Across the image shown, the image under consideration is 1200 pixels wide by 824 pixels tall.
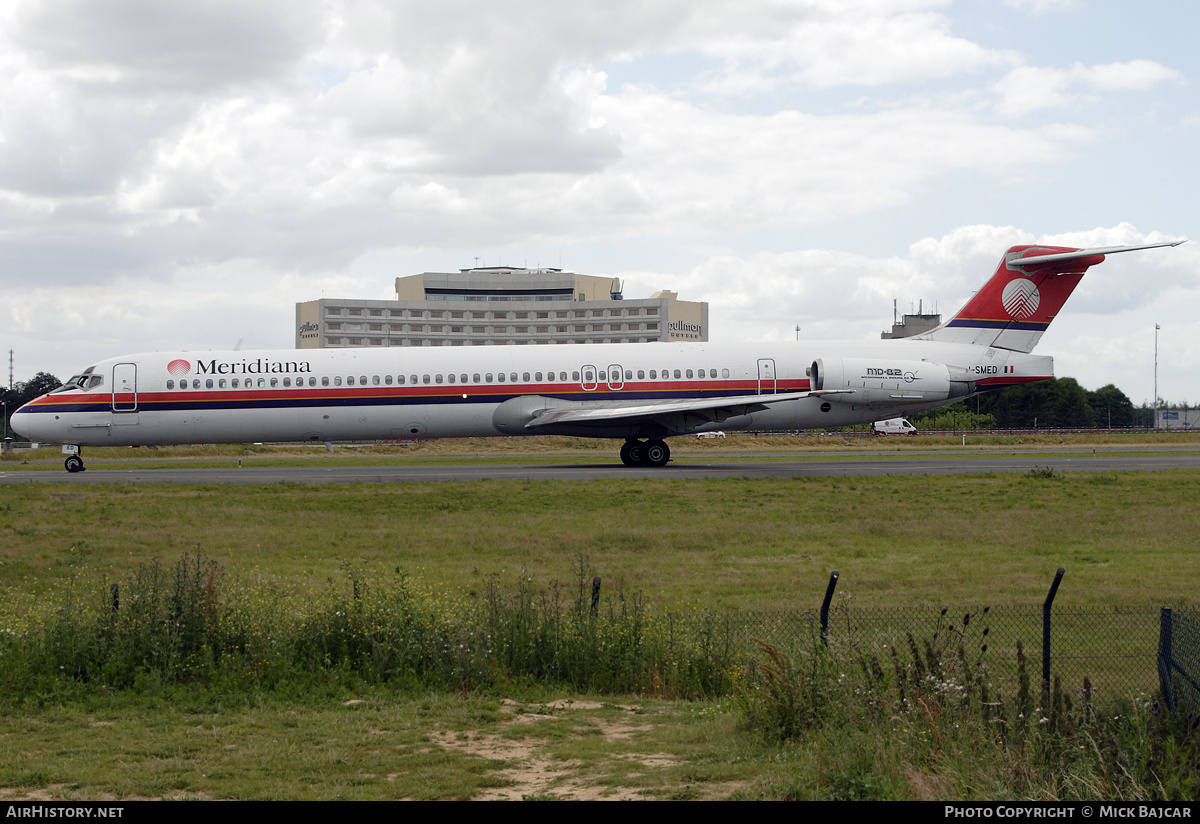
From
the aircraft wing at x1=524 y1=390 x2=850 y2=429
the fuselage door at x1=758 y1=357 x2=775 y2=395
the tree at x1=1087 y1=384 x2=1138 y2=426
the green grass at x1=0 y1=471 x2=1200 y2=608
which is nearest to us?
the green grass at x1=0 y1=471 x2=1200 y2=608

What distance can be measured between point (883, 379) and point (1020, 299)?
6112mm

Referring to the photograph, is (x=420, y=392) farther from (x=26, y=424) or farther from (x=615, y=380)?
(x=26, y=424)

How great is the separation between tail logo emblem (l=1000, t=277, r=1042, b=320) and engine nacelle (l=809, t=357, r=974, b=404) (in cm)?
334

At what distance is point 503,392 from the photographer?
107ft

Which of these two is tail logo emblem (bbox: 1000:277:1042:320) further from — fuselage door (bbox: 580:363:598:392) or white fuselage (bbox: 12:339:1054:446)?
A: fuselage door (bbox: 580:363:598:392)

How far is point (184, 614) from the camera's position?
10633mm

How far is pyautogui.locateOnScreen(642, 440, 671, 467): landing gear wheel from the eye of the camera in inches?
1332

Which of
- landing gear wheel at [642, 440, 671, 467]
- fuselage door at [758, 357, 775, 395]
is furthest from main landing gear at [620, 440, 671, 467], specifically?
fuselage door at [758, 357, 775, 395]

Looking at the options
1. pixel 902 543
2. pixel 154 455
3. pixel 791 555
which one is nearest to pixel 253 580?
pixel 791 555

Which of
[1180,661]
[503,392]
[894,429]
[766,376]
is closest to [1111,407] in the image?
[894,429]

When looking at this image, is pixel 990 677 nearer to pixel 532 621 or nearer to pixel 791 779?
pixel 791 779

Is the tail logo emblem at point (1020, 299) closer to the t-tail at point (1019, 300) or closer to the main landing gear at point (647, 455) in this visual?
the t-tail at point (1019, 300)

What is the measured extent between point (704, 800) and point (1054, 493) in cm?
2107
